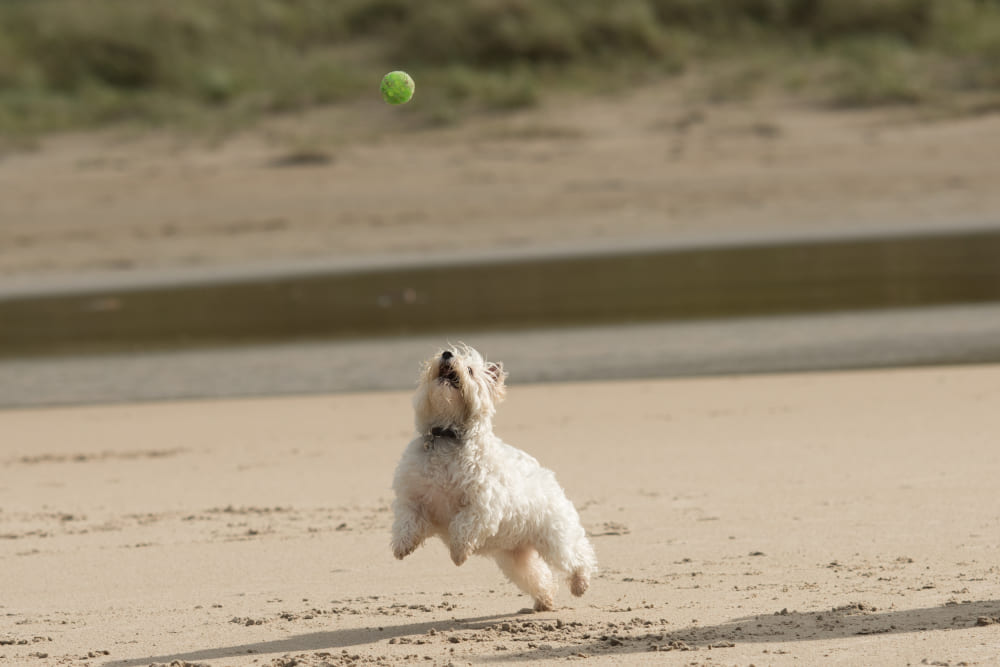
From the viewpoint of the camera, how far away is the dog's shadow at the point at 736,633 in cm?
527

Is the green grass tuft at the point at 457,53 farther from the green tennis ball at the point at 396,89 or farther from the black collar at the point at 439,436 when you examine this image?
the black collar at the point at 439,436

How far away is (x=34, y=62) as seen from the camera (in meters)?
28.0

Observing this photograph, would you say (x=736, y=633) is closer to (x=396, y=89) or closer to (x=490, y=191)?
(x=396, y=89)

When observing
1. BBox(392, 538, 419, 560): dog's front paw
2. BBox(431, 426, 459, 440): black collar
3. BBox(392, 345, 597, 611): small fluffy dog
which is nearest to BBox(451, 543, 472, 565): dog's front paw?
BBox(392, 345, 597, 611): small fluffy dog

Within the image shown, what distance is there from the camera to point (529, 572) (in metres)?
5.86

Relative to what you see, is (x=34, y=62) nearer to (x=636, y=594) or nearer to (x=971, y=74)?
(x=971, y=74)

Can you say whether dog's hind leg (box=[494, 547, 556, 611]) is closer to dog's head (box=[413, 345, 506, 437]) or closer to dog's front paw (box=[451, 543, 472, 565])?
dog's front paw (box=[451, 543, 472, 565])

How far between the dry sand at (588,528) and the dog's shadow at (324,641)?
1cm

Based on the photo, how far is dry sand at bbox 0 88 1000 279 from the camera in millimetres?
18797

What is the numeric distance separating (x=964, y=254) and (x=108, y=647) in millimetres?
12460

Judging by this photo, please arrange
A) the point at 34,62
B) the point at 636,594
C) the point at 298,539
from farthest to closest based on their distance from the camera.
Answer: the point at 34,62, the point at 298,539, the point at 636,594

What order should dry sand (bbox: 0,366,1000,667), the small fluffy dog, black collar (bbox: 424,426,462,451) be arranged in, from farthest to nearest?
black collar (bbox: 424,426,462,451) < the small fluffy dog < dry sand (bbox: 0,366,1000,667)

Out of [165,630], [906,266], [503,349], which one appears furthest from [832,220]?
[165,630]

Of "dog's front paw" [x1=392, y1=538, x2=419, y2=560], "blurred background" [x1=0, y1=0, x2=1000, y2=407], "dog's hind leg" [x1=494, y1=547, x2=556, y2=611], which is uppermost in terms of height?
"blurred background" [x1=0, y1=0, x2=1000, y2=407]
